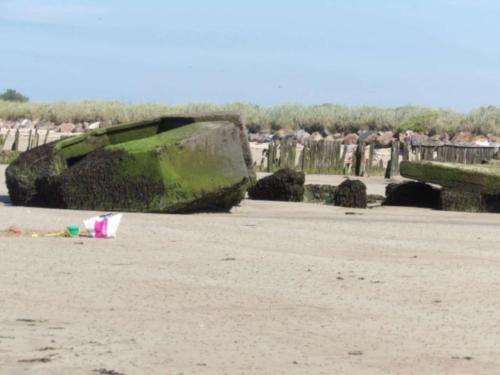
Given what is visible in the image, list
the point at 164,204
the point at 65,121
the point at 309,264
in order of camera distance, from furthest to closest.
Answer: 1. the point at 65,121
2. the point at 164,204
3. the point at 309,264

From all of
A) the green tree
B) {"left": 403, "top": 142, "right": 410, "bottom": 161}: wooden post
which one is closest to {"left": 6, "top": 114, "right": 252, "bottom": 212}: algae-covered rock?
{"left": 403, "top": 142, "right": 410, "bottom": 161}: wooden post

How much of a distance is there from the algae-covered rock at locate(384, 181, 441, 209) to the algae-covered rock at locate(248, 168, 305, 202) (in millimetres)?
1106

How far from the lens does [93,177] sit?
12312mm

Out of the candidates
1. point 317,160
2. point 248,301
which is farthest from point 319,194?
point 317,160

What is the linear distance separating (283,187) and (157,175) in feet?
11.3

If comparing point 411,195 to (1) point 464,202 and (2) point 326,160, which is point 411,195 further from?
(2) point 326,160

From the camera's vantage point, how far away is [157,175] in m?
11.9

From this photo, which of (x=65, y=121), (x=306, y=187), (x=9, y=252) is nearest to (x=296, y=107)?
(x=65, y=121)

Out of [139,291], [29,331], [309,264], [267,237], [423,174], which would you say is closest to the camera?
[29,331]

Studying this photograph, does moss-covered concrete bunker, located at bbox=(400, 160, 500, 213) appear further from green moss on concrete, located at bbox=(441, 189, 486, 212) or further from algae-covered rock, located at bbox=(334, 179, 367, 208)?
algae-covered rock, located at bbox=(334, 179, 367, 208)

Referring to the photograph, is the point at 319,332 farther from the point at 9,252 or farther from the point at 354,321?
the point at 9,252

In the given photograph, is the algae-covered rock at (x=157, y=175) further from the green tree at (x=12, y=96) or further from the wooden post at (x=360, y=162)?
the green tree at (x=12, y=96)

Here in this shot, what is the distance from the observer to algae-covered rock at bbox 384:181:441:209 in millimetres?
15039

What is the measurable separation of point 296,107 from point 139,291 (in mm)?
46732
